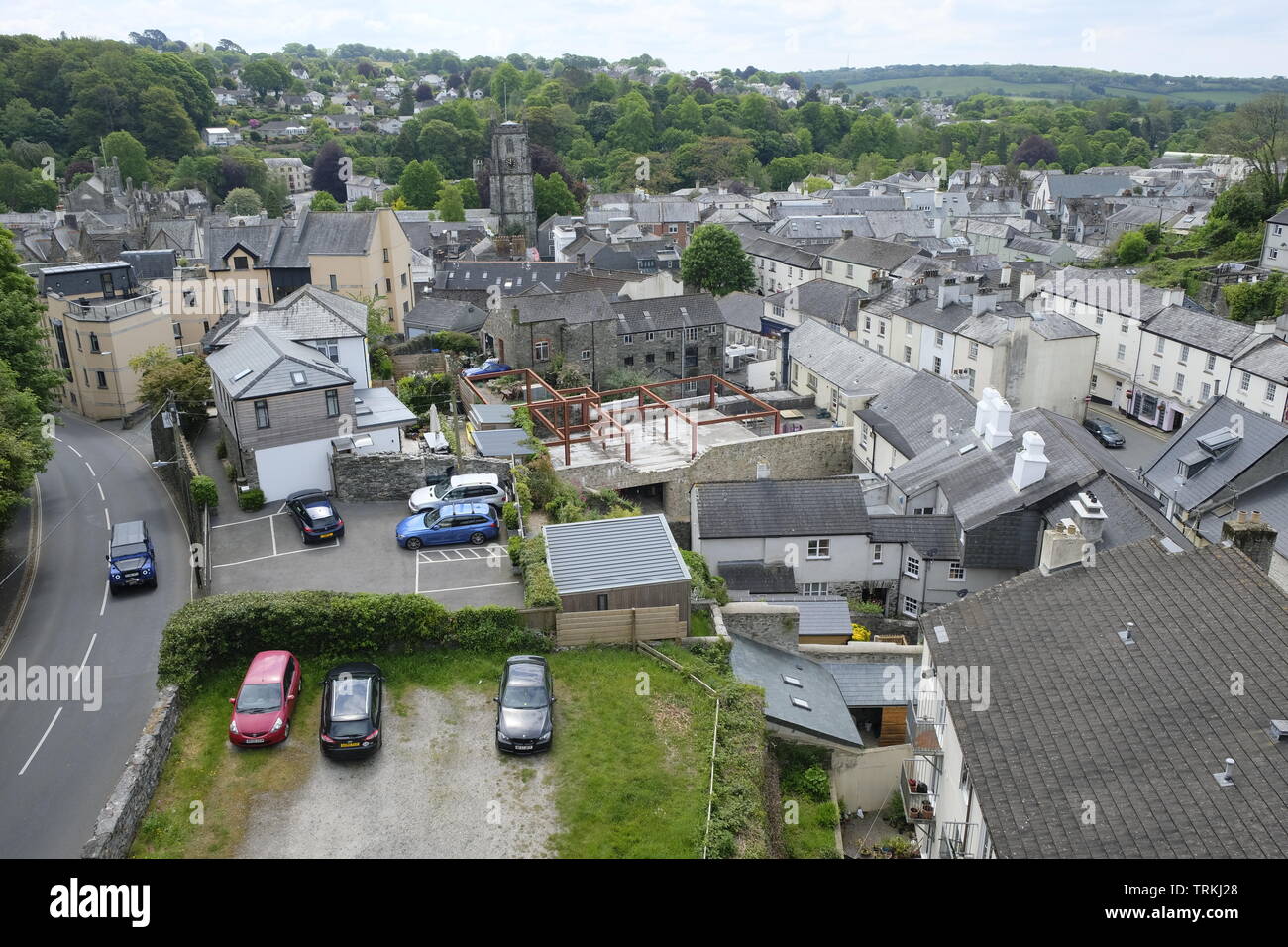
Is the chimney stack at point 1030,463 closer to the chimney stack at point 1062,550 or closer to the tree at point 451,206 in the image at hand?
the chimney stack at point 1062,550

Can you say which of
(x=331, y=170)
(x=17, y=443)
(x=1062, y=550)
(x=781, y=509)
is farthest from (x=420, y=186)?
(x=1062, y=550)

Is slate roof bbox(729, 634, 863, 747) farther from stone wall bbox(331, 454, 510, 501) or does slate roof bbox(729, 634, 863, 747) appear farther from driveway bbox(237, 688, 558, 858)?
stone wall bbox(331, 454, 510, 501)

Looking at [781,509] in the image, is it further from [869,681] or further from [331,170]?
[331,170]

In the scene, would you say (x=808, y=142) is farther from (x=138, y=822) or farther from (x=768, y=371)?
(x=138, y=822)

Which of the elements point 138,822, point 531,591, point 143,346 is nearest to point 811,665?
point 531,591

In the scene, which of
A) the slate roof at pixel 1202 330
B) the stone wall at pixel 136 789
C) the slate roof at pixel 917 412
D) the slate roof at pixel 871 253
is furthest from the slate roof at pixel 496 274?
the stone wall at pixel 136 789
